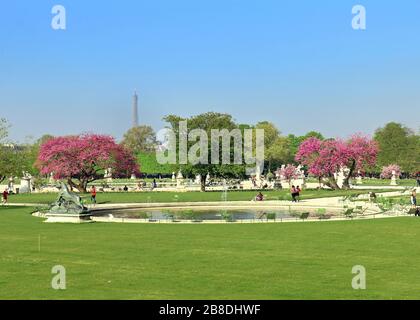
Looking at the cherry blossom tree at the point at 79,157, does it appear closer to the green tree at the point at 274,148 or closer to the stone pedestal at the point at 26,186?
the stone pedestal at the point at 26,186

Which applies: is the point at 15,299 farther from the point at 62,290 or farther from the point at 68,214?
the point at 68,214

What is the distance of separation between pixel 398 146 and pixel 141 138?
2697 inches

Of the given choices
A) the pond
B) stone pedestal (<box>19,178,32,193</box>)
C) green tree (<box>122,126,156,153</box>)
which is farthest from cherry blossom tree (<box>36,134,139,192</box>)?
green tree (<box>122,126,156,153</box>)

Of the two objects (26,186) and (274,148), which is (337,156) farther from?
(274,148)

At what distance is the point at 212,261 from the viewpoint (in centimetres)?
1919

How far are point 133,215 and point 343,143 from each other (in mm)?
45258

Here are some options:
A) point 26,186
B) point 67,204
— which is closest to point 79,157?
point 26,186

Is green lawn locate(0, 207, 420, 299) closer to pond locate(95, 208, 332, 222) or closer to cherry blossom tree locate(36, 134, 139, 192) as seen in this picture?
pond locate(95, 208, 332, 222)

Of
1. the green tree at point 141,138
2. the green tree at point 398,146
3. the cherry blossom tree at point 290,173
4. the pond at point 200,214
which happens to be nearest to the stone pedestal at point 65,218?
the pond at point 200,214

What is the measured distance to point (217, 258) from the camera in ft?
65.1

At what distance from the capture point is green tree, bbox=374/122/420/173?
406 feet

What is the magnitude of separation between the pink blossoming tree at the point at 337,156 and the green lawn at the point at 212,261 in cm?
4628

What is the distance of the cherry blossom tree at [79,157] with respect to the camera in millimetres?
73125
